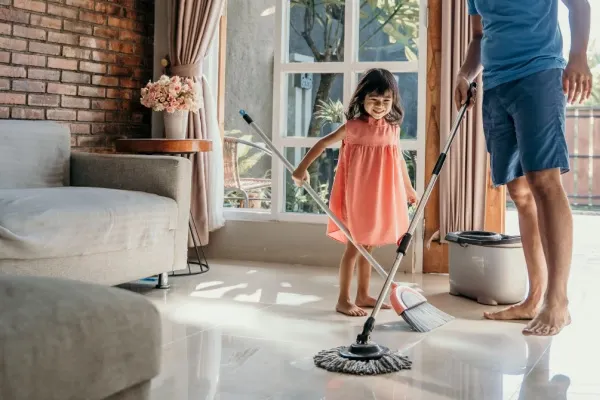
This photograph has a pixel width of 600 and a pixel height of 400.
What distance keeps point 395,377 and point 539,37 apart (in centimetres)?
139

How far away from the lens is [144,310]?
137 cm

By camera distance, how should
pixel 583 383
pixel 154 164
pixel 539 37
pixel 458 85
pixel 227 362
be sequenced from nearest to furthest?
1. pixel 583 383
2. pixel 227 362
3. pixel 539 37
4. pixel 458 85
5. pixel 154 164

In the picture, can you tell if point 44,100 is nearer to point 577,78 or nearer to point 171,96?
point 171,96

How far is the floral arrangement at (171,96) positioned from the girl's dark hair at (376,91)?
1.26m

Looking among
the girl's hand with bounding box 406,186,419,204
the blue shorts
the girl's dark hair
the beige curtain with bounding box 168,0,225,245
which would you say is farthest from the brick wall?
the blue shorts

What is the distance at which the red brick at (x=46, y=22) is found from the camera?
4152 millimetres

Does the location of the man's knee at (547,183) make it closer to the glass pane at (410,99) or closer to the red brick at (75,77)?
the glass pane at (410,99)

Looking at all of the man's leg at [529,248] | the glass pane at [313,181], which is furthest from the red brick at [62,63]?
the man's leg at [529,248]

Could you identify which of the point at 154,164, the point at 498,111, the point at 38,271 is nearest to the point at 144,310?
the point at 38,271

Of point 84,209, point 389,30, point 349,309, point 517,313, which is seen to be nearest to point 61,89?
point 84,209

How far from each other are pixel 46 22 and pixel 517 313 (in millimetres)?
2760

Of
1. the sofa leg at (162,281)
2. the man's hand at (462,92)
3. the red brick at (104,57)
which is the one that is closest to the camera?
the man's hand at (462,92)

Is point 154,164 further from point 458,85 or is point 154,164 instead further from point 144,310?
point 144,310

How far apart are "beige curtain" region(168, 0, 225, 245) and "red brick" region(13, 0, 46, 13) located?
0.85m
